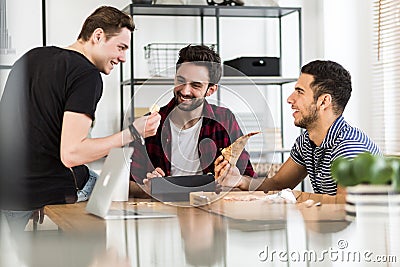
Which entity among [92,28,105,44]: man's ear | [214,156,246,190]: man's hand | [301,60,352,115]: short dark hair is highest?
[92,28,105,44]: man's ear

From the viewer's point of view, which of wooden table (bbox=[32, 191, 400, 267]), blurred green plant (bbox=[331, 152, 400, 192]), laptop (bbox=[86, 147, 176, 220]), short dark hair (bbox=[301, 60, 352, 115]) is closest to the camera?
blurred green plant (bbox=[331, 152, 400, 192])

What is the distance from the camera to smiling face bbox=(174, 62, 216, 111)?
0.90 meters

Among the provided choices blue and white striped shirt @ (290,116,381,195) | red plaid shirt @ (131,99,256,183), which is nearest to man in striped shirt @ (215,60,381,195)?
blue and white striped shirt @ (290,116,381,195)

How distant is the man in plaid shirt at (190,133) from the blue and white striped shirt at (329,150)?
0.29 m

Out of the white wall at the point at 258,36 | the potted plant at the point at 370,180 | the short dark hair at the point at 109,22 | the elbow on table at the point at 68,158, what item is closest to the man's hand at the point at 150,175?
the elbow on table at the point at 68,158

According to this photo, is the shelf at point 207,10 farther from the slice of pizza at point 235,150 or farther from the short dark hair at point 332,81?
the slice of pizza at point 235,150

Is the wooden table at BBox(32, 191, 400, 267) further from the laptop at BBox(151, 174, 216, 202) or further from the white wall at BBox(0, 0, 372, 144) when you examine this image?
the white wall at BBox(0, 0, 372, 144)

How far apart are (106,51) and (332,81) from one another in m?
0.53

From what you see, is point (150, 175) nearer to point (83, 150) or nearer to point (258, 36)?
point (83, 150)

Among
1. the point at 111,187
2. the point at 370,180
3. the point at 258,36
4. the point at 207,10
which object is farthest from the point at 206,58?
the point at 258,36

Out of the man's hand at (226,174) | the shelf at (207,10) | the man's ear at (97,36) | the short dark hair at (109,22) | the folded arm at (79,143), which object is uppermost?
the shelf at (207,10)

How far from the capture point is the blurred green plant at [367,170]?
A: 1.23 feet

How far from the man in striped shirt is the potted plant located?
31.2 inches

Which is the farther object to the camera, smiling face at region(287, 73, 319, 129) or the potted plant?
smiling face at region(287, 73, 319, 129)
